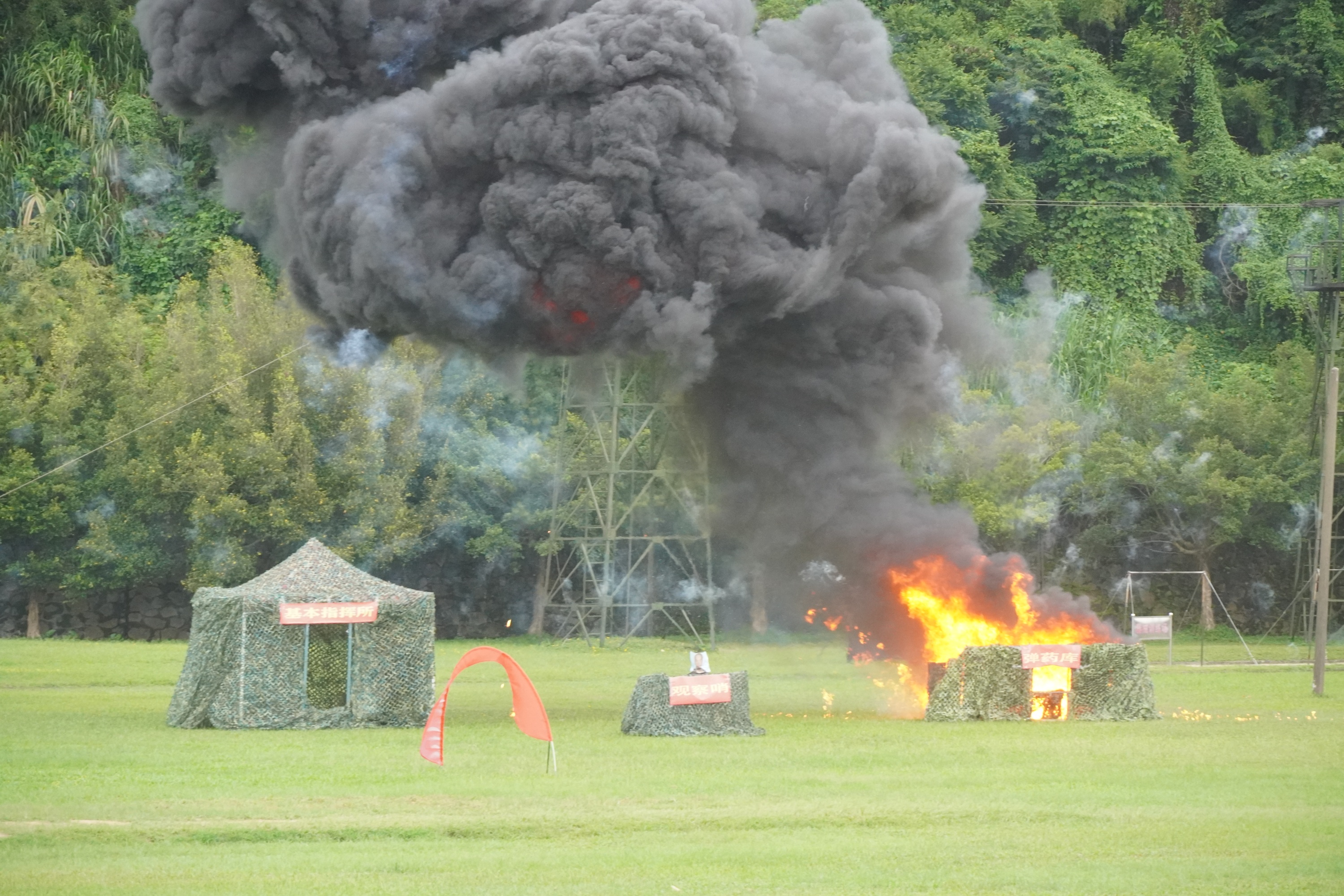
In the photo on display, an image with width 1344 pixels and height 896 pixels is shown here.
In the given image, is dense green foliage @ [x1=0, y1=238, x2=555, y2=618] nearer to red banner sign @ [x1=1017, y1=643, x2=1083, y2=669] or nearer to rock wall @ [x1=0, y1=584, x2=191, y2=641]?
rock wall @ [x1=0, y1=584, x2=191, y2=641]

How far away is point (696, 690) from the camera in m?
25.7

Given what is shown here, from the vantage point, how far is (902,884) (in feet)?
48.2

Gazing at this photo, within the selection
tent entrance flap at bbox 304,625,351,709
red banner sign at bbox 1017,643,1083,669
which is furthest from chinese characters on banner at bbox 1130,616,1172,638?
tent entrance flap at bbox 304,625,351,709

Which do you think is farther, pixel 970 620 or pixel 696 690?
pixel 970 620

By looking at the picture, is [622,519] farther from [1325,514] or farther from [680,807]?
[680,807]

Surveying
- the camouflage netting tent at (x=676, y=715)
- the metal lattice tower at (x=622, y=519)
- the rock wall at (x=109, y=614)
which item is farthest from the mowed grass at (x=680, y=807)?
the rock wall at (x=109, y=614)

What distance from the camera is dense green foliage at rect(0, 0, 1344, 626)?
172 feet

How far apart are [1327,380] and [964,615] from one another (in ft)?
47.6

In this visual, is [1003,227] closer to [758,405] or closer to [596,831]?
[758,405]

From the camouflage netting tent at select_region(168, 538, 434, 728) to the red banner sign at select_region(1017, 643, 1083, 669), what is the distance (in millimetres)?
9172

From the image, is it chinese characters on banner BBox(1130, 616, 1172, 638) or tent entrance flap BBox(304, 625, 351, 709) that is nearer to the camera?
tent entrance flap BBox(304, 625, 351, 709)

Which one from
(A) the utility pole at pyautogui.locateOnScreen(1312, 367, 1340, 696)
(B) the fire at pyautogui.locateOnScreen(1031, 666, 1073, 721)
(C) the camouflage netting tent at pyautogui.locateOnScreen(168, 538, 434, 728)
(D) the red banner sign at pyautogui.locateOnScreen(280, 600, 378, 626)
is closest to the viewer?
(D) the red banner sign at pyautogui.locateOnScreen(280, 600, 378, 626)

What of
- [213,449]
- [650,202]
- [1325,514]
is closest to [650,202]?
[650,202]

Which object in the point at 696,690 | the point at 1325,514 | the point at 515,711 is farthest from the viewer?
the point at 1325,514
